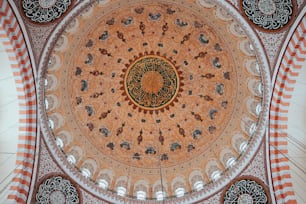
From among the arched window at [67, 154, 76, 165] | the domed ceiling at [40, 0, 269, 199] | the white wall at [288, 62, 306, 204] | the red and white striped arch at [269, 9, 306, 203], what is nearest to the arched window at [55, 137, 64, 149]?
the domed ceiling at [40, 0, 269, 199]

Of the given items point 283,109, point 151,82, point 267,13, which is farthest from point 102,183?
point 267,13

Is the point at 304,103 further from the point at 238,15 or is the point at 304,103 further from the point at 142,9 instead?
the point at 142,9

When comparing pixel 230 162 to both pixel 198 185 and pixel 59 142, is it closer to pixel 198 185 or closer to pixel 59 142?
pixel 198 185

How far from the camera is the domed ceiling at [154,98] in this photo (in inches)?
484

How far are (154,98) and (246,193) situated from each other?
15.3 ft

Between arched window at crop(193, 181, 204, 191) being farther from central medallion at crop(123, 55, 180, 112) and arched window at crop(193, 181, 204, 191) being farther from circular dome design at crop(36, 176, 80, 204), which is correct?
circular dome design at crop(36, 176, 80, 204)

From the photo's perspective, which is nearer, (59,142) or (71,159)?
(59,142)

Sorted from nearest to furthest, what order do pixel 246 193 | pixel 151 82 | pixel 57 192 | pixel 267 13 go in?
pixel 267 13 → pixel 57 192 → pixel 246 193 → pixel 151 82

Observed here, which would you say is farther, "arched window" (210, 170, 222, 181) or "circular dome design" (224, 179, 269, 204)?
"arched window" (210, 170, 222, 181)

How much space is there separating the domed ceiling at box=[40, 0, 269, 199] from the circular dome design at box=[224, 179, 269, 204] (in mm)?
401

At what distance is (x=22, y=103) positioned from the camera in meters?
10.8

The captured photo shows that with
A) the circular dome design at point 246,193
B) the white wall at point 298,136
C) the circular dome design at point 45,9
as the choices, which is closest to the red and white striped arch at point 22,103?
the circular dome design at point 45,9

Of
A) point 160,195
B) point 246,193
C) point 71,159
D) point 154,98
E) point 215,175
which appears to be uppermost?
point 154,98

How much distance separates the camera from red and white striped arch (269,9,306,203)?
10227 millimetres
